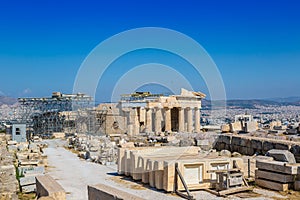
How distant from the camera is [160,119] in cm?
3559

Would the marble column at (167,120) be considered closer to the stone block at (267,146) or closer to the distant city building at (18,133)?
the distant city building at (18,133)

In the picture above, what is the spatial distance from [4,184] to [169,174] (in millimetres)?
5979

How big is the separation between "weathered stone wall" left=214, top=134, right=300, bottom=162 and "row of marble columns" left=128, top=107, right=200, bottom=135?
13.2 m

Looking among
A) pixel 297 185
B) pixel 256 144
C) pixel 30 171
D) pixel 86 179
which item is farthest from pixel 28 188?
pixel 256 144

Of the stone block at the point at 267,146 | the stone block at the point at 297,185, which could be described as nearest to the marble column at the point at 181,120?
the stone block at the point at 267,146

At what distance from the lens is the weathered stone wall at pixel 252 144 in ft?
52.0

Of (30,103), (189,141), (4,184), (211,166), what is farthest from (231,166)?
(30,103)

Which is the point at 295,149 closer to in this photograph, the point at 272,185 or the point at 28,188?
the point at 272,185

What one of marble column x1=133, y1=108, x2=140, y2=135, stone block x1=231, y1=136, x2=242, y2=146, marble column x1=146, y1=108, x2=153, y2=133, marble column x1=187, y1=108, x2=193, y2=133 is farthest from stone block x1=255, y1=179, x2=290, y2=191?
marble column x1=146, y1=108, x2=153, y2=133

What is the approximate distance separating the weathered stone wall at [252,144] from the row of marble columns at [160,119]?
13237 mm

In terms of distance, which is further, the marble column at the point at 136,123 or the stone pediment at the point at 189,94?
the stone pediment at the point at 189,94

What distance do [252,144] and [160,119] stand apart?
17.4 m

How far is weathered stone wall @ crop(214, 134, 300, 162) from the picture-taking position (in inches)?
624

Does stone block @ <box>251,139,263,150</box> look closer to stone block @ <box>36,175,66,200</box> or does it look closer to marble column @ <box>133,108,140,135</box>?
stone block @ <box>36,175,66,200</box>
